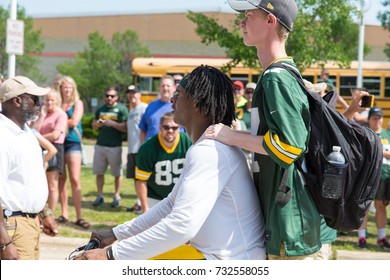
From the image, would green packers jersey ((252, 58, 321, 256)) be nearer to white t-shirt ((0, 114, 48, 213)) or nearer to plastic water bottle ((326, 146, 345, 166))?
plastic water bottle ((326, 146, 345, 166))

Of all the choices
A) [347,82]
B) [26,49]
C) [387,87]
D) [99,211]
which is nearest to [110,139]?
[99,211]

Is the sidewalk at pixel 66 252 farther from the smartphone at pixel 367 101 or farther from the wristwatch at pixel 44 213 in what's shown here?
the smartphone at pixel 367 101

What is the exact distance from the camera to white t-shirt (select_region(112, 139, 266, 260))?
268 centimetres

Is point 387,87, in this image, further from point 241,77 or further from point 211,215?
point 211,215

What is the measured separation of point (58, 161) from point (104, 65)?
96.1 ft

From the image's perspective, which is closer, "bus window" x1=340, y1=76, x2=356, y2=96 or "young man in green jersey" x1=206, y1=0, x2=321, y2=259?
"young man in green jersey" x1=206, y1=0, x2=321, y2=259

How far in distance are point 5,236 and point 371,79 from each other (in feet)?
76.6

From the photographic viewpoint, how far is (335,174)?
9.30 feet

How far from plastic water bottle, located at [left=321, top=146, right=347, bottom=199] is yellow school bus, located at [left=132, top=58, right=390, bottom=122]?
21449 mm

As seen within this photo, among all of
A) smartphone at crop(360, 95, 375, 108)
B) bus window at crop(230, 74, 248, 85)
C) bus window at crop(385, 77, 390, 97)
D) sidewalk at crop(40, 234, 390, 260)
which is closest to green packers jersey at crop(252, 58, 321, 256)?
smartphone at crop(360, 95, 375, 108)

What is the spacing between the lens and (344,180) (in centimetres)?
286

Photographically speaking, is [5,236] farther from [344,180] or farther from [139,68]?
[139,68]

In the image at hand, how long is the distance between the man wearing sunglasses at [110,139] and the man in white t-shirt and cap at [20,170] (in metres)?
6.43

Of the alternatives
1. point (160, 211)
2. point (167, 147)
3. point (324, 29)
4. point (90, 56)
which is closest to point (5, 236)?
point (160, 211)
